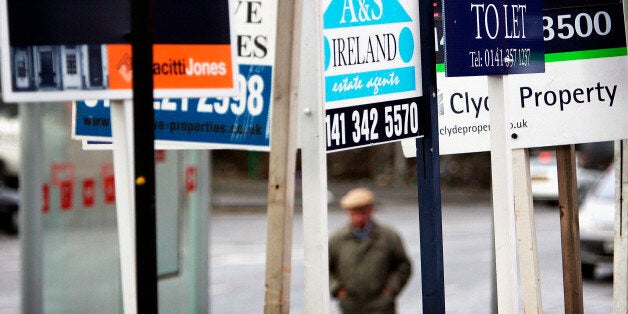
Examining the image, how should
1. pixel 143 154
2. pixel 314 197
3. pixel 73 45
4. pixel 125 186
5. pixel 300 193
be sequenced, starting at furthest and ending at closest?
pixel 300 193 → pixel 314 197 → pixel 125 186 → pixel 73 45 → pixel 143 154

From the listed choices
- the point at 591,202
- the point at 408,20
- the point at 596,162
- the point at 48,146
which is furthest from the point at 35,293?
the point at 596,162

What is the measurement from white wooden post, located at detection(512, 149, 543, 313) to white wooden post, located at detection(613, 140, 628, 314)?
789 millimetres

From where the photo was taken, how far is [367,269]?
8258mm

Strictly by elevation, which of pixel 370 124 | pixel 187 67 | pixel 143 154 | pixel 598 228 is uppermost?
pixel 187 67

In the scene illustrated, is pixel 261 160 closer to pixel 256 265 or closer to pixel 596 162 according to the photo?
pixel 596 162

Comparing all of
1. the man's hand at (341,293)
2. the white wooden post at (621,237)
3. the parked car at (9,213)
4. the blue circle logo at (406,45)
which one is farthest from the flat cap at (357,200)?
the parked car at (9,213)

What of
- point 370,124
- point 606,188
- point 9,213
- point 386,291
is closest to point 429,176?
point 370,124

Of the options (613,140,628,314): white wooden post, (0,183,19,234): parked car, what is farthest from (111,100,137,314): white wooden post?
(0,183,19,234): parked car

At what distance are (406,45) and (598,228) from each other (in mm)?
10724

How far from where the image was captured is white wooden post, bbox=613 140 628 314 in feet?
26.8

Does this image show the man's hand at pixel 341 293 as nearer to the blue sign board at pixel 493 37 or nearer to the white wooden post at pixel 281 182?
the blue sign board at pixel 493 37

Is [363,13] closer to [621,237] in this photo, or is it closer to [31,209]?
[31,209]

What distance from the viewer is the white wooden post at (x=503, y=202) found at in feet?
21.8

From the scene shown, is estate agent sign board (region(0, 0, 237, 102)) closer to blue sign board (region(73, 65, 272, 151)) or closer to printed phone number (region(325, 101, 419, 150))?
blue sign board (region(73, 65, 272, 151))
